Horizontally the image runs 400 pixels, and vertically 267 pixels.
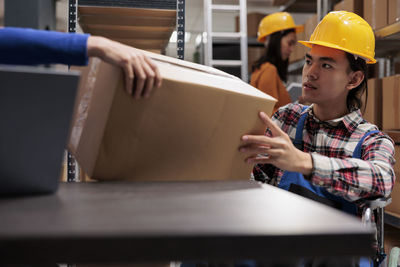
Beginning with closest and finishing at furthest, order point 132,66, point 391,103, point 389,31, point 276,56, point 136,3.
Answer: point 132,66
point 136,3
point 391,103
point 389,31
point 276,56

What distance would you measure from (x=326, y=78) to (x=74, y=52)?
994mm

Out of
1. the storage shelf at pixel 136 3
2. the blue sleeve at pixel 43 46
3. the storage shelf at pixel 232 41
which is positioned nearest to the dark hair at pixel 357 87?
the storage shelf at pixel 136 3

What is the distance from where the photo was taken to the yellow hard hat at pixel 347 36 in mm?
1578

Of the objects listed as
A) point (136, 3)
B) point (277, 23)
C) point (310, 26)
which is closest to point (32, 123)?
point (136, 3)

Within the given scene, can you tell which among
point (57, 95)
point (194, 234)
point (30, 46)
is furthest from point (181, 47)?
point (194, 234)

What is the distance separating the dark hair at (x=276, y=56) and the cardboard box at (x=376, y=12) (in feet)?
1.99

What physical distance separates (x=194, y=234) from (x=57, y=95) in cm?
31

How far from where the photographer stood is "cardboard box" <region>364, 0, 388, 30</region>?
2.72m

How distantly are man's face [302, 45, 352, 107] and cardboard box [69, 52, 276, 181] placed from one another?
0.62 metres

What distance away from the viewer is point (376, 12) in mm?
2797

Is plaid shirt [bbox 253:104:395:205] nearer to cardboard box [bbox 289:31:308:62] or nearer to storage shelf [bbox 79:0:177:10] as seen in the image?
storage shelf [bbox 79:0:177:10]

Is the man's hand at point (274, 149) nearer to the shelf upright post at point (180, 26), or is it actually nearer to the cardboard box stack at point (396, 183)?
the shelf upright post at point (180, 26)

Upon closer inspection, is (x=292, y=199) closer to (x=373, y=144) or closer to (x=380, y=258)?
(x=373, y=144)

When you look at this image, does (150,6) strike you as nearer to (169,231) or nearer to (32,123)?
(32,123)
